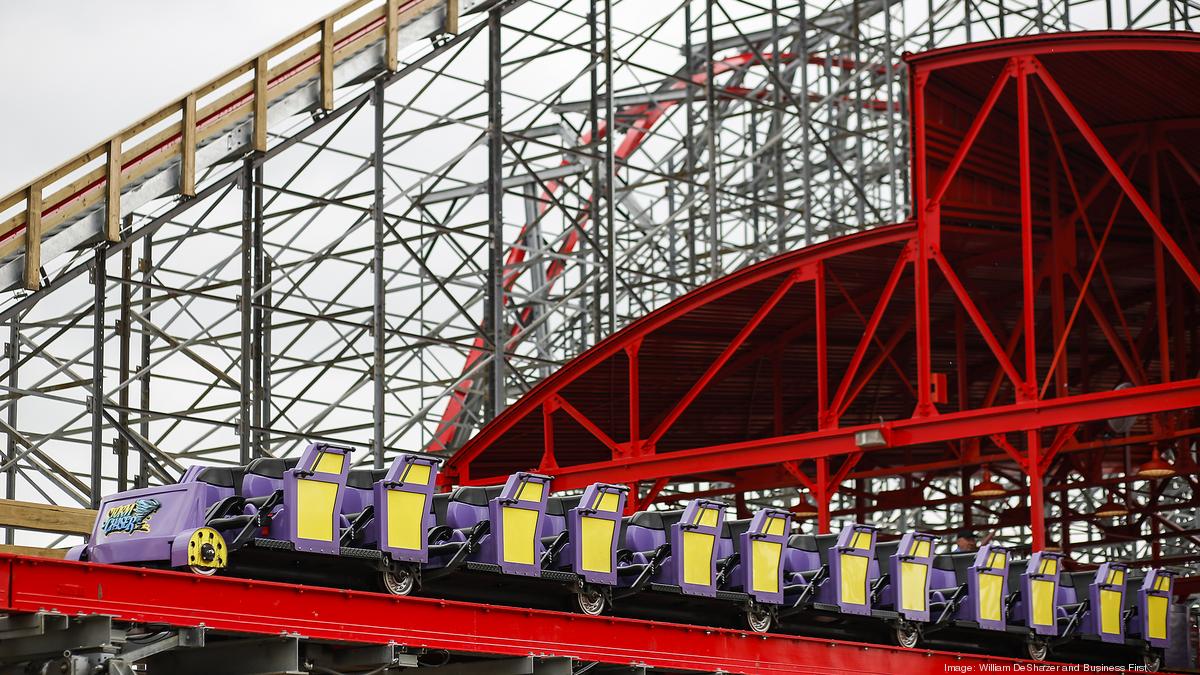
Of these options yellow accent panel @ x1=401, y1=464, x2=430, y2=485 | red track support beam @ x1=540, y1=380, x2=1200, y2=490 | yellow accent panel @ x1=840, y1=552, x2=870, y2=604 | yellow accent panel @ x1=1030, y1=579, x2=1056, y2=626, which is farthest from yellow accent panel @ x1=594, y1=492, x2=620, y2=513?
red track support beam @ x1=540, y1=380, x2=1200, y2=490

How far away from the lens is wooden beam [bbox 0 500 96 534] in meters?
14.4

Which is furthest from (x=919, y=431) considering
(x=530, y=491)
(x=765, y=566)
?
(x=530, y=491)

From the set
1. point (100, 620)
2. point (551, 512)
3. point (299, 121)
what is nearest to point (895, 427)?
point (551, 512)

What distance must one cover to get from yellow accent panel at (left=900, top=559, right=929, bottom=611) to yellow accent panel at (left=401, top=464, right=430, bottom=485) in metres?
6.20

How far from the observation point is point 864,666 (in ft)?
57.4

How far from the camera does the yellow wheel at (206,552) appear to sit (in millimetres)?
12812

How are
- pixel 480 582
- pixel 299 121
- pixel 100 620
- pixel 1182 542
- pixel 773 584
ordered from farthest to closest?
pixel 1182 542, pixel 299 121, pixel 773 584, pixel 480 582, pixel 100 620

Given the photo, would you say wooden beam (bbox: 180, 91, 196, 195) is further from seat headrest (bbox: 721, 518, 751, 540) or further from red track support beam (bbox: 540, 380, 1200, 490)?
seat headrest (bbox: 721, 518, 751, 540)

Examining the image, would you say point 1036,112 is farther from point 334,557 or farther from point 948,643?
point 334,557

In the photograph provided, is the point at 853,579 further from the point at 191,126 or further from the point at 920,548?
the point at 191,126

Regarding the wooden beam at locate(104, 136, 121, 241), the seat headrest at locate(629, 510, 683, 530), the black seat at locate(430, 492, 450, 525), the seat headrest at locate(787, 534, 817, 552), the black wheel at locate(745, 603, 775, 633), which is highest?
the wooden beam at locate(104, 136, 121, 241)

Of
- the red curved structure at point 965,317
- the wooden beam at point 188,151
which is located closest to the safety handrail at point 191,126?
the wooden beam at point 188,151

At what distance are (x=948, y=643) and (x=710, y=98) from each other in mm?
15373

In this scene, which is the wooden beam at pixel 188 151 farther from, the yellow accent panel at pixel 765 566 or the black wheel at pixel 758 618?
the black wheel at pixel 758 618
